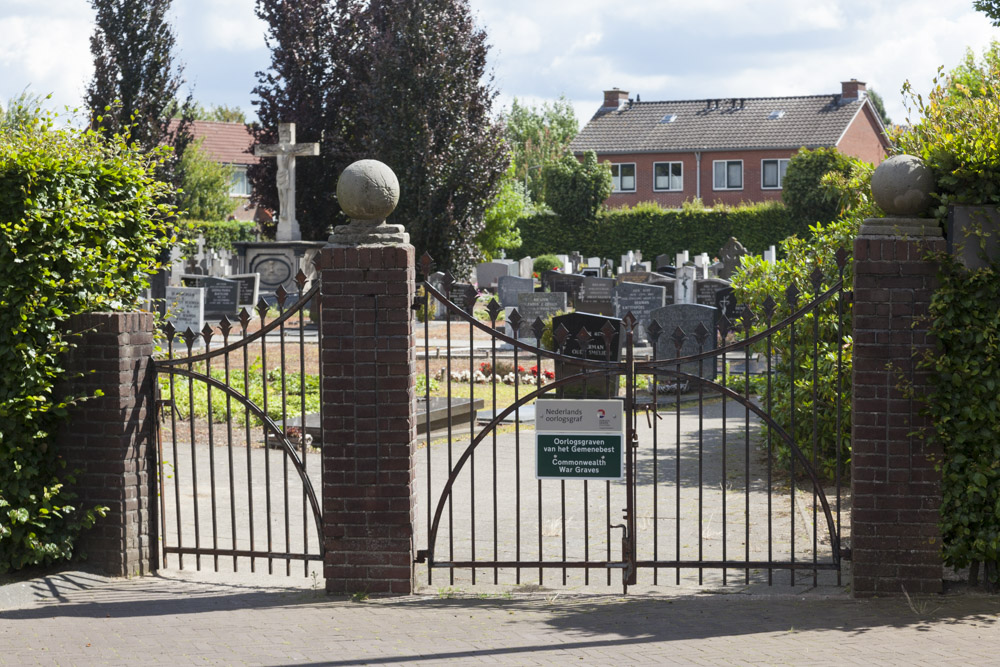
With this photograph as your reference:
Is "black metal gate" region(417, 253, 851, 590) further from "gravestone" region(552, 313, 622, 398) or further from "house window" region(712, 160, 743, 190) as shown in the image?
"house window" region(712, 160, 743, 190)

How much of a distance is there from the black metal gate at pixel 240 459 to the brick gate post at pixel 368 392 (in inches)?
7.1

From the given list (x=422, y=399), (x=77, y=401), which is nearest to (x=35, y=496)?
(x=77, y=401)

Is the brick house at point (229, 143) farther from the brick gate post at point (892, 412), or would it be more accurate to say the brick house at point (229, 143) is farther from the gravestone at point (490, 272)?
the brick gate post at point (892, 412)

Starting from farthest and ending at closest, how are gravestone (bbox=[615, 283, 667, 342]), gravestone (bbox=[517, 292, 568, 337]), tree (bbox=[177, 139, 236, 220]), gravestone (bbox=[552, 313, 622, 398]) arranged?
tree (bbox=[177, 139, 236, 220]) < gravestone (bbox=[517, 292, 568, 337]) < gravestone (bbox=[615, 283, 667, 342]) < gravestone (bbox=[552, 313, 622, 398])

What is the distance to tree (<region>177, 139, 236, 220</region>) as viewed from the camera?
1759 inches

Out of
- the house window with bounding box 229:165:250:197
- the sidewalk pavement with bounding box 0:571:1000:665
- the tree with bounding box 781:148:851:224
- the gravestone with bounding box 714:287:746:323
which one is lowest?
the sidewalk pavement with bounding box 0:571:1000:665

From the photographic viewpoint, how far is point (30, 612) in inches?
218

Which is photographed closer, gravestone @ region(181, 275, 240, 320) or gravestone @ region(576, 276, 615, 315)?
gravestone @ region(576, 276, 615, 315)

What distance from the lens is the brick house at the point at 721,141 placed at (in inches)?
2079

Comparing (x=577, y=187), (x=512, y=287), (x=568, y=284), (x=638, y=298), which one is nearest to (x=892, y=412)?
(x=638, y=298)

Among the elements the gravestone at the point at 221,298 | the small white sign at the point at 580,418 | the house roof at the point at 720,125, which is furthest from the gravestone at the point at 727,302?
the house roof at the point at 720,125

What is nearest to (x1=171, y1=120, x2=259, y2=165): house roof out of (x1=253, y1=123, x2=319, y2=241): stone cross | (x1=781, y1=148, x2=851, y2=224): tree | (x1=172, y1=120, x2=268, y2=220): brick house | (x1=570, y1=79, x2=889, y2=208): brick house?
(x1=172, y1=120, x2=268, y2=220): brick house

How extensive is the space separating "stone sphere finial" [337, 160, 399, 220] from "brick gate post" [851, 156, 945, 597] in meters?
2.38

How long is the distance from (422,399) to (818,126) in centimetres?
4493
